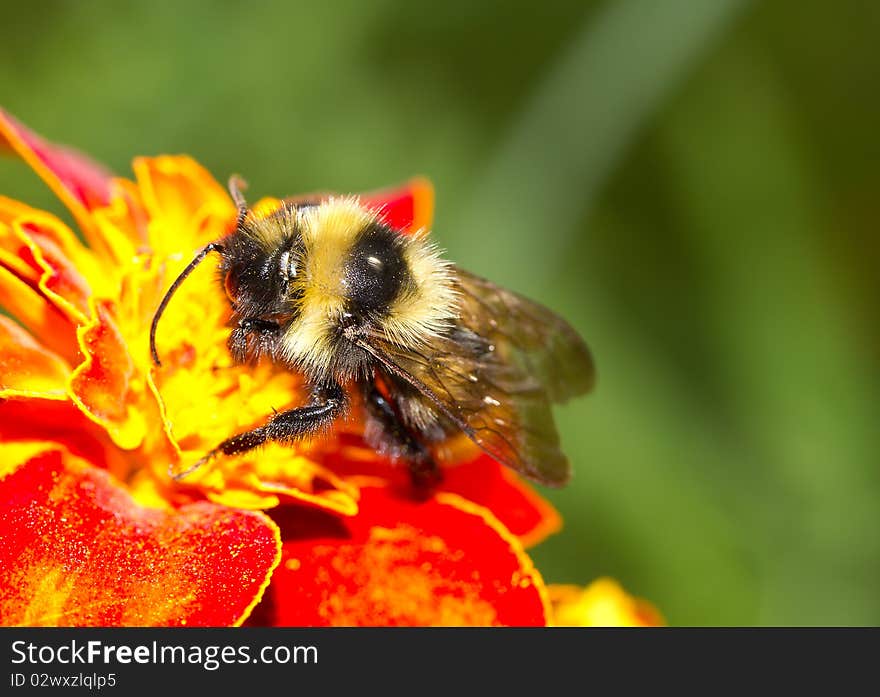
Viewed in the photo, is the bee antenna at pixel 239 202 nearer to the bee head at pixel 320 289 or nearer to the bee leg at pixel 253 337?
the bee head at pixel 320 289

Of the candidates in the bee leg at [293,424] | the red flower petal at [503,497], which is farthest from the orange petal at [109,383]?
the red flower petal at [503,497]

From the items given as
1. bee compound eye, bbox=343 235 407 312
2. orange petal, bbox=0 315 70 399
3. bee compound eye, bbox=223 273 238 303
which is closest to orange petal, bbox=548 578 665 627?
bee compound eye, bbox=343 235 407 312

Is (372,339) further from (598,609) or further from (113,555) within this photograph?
(598,609)

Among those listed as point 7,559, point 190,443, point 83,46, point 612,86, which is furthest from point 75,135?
point 7,559

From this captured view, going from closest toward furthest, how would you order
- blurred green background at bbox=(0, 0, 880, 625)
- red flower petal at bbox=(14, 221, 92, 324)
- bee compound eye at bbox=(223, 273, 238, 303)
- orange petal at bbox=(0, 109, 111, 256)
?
red flower petal at bbox=(14, 221, 92, 324) → bee compound eye at bbox=(223, 273, 238, 303) → orange petal at bbox=(0, 109, 111, 256) → blurred green background at bbox=(0, 0, 880, 625)

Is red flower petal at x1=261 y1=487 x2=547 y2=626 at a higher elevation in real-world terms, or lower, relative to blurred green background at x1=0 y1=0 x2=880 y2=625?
lower

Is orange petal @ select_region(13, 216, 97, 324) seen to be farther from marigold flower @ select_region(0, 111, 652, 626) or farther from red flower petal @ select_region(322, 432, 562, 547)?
red flower petal @ select_region(322, 432, 562, 547)

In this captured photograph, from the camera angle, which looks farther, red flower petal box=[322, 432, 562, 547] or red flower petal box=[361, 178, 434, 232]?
red flower petal box=[361, 178, 434, 232]
